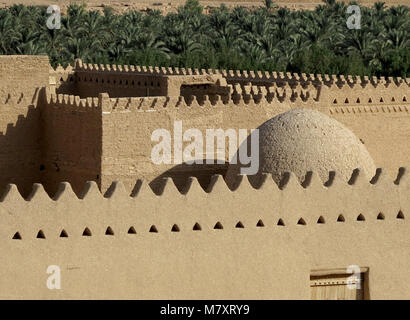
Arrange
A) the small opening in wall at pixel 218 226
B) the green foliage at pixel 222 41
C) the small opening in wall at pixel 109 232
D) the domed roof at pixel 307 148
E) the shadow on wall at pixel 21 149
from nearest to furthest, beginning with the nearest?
the small opening in wall at pixel 109 232 < the small opening in wall at pixel 218 226 < the domed roof at pixel 307 148 < the shadow on wall at pixel 21 149 < the green foliage at pixel 222 41

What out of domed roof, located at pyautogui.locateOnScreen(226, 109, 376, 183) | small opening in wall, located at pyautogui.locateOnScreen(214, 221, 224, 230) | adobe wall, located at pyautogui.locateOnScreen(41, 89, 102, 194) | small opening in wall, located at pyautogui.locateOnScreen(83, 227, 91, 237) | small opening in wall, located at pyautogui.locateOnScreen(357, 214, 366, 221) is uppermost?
adobe wall, located at pyautogui.locateOnScreen(41, 89, 102, 194)

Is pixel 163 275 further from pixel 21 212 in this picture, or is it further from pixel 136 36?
pixel 136 36

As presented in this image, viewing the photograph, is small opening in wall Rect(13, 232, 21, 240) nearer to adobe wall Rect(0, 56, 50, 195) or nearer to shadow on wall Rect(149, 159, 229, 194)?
shadow on wall Rect(149, 159, 229, 194)

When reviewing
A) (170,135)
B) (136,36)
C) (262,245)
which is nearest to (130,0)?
(136,36)

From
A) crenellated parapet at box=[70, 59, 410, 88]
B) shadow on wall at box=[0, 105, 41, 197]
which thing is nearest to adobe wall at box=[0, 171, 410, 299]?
shadow on wall at box=[0, 105, 41, 197]

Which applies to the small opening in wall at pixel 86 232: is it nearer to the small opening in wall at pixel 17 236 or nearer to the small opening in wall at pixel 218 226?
the small opening in wall at pixel 17 236

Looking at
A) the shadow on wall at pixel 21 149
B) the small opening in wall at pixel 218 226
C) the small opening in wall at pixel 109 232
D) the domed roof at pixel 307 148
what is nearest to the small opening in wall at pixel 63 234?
the small opening in wall at pixel 109 232
